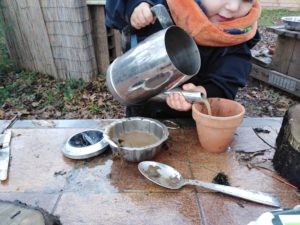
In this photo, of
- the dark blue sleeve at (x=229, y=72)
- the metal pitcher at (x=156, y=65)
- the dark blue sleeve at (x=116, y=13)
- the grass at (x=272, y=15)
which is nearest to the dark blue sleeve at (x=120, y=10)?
the dark blue sleeve at (x=116, y=13)

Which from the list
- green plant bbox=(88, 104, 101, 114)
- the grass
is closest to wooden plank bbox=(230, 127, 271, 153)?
green plant bbox=(88, 104, 101, 114)

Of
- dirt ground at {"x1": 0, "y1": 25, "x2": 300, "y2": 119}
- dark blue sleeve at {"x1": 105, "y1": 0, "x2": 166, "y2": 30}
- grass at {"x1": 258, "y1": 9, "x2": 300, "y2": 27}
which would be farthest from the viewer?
grass at {"x1": 258, "y1": 9, "x2": 300, "y2": 27}

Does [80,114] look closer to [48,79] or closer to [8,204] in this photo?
[48,79]

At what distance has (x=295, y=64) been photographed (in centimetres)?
266

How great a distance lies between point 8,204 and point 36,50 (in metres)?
2.54

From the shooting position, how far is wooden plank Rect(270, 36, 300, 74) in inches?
105

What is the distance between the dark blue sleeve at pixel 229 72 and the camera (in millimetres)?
1059

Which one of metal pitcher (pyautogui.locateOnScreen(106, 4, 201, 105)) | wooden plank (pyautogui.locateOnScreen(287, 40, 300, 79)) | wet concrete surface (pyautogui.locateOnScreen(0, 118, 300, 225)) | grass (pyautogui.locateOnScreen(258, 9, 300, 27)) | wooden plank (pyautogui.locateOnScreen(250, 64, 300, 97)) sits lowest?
grass (pyautogui.locateOnScreen(258, 9, 300, 27))

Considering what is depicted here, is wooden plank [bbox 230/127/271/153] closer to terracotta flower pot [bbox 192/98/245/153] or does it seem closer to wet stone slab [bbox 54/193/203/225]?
terracotta flower pot [bbox 192/98/245/153]

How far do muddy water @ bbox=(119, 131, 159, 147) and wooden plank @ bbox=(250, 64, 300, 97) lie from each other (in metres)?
2.17

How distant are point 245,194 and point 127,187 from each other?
30 cm

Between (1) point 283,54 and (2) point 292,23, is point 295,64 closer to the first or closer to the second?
(1) point 283,54

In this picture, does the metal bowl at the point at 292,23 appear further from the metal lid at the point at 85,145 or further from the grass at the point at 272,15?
the metal lid at the point at 85,145

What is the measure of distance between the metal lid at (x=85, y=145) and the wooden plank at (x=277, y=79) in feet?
7.42
